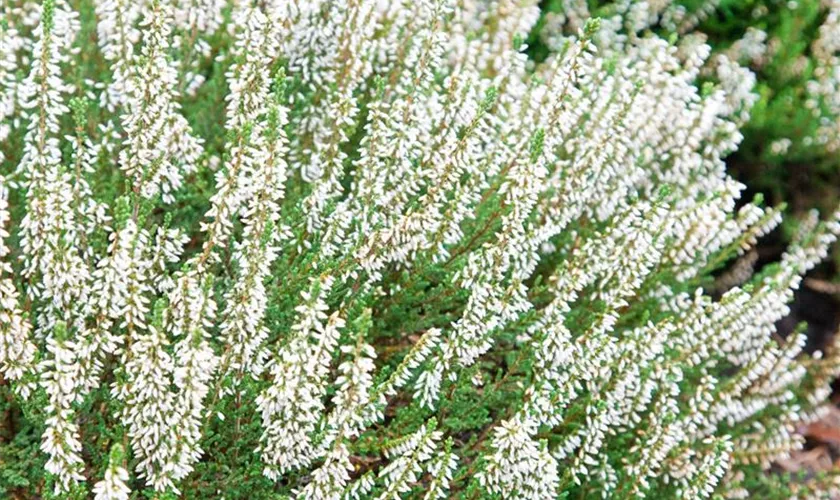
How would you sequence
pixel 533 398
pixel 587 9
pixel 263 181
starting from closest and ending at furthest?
pixel 263 181, pixel 533 398, pixel 587 9

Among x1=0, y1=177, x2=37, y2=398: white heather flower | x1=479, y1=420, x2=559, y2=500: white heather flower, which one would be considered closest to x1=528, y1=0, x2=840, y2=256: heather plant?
x1=479, y1=420, x2=559, y2=500: white heather flower

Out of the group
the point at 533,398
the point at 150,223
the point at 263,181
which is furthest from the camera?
the point at 150,223

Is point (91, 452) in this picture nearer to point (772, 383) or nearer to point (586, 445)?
point (586, 445)

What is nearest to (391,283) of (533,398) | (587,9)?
(533,398)

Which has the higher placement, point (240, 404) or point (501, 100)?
point (501, 100)

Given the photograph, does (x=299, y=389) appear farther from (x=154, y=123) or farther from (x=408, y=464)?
(x=154, y=123)

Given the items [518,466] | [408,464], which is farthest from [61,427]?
[518,466]

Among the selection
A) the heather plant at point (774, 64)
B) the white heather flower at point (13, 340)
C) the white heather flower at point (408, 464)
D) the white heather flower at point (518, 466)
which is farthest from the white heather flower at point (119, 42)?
the heather plant at point (774, 64)

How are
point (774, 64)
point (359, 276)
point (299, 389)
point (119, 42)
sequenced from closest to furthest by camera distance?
1. point (299, 389)
2. point (359, 276)
3. point (119, 42)
4. point (774, 64)
